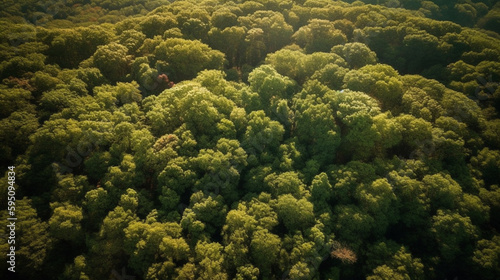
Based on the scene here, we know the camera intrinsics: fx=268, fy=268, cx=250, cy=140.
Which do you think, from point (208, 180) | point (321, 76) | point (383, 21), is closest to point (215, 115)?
point (208, 180)

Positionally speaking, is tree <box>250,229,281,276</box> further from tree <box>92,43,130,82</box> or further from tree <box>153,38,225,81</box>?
tree <box>92,43,130,82</box>

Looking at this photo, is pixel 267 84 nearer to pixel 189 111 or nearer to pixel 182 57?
pixel 189 111

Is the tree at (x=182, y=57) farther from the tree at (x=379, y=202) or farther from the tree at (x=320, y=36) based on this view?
the tree at (x=379, y=202)

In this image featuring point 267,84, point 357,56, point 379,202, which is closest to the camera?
point 379,202

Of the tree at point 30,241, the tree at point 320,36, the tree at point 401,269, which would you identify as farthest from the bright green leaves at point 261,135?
the tree at point 30,241

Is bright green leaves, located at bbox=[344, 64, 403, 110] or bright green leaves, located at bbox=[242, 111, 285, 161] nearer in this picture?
bright green leaves, located at bbox=[242, 111, 285, 161]

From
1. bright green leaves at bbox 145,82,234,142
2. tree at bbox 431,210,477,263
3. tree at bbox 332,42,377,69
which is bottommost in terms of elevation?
tree at bbox 431,210,477,263

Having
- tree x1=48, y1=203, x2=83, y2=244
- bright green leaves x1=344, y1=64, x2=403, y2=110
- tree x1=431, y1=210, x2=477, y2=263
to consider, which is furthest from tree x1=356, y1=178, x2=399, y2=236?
tree x1=48, y1=203, x2=83, y2=244

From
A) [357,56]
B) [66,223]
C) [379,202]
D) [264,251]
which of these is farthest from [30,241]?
[357,56]
